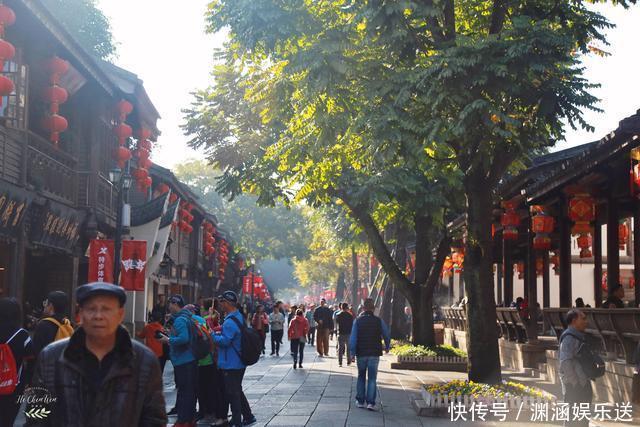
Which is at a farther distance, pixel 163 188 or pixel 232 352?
pixel 163 188

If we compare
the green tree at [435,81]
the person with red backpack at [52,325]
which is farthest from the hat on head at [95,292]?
the green tree at [435,81]

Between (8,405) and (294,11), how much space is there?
7.43 meters

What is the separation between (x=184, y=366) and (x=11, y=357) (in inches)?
136

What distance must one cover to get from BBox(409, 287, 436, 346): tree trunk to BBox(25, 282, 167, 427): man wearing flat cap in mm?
21678

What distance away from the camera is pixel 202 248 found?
2120 inches

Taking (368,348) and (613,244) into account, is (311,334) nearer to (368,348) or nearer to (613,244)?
(613,244)

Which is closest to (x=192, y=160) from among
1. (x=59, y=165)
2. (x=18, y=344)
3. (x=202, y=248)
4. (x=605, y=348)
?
(x=202, y=248)

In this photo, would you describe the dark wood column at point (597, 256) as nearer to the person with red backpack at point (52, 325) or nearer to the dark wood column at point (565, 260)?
the dark wood column at point (565, 260)

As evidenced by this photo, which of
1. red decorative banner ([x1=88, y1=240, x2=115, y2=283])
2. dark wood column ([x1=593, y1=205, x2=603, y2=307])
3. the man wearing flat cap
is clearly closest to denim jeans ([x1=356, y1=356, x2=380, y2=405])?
dark wood column ([x1=593, y1=205, x2=603, y2=307])

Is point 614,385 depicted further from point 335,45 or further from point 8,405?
point 8,405

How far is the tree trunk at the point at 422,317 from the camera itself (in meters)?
26.2

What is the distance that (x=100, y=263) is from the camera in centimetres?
2020

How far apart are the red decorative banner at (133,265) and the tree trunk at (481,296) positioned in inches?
357

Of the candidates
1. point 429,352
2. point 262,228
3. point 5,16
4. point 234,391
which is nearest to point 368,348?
point 234,391
